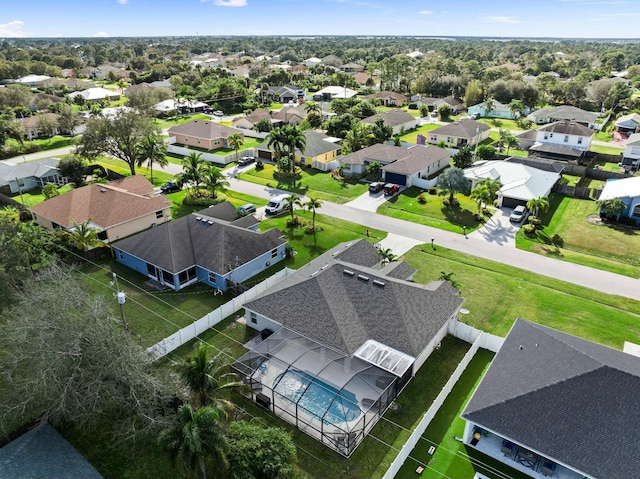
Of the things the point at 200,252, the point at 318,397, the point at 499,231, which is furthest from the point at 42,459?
the point at 499,231

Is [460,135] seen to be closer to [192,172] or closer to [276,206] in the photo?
[276,206]

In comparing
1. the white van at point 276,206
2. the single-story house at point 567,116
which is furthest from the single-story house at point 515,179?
the single-story house at point 567,116

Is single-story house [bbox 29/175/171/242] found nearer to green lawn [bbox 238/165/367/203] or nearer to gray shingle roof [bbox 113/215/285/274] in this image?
gray shingle roof [bbox 113/215/285/274]

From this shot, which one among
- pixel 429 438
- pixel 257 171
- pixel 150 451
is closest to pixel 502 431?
pixel 429 438

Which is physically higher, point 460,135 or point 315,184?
point 460,135

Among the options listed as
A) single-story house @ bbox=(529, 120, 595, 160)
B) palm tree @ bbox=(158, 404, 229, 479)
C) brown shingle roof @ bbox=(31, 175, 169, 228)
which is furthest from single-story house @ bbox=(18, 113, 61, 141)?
Result: single-story house @ bbox=(529, 120, 595, 160)

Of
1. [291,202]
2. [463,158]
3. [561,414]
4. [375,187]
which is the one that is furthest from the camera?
[463,158]

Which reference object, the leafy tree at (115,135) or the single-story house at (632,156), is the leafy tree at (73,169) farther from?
the single-story house at (632,156)
